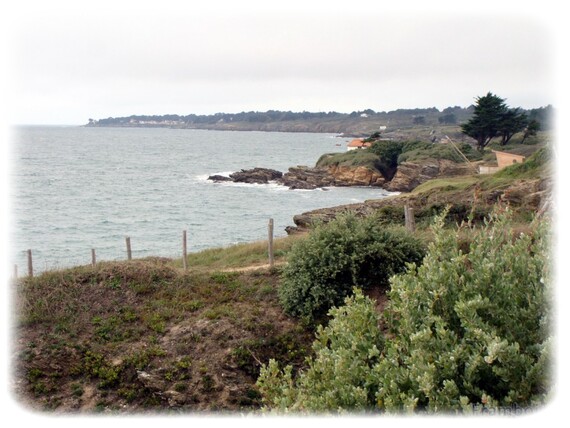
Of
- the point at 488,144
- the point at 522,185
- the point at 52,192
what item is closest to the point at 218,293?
the point at 522,185

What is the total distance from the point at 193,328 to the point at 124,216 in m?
40.8

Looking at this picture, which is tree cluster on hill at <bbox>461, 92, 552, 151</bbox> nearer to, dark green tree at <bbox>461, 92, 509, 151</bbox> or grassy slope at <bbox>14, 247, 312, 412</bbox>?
dark green tree at <bbox>461, 92, 509, 151</bbox>

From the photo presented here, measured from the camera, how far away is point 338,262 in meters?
15.5

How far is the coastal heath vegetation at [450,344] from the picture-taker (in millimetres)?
5230

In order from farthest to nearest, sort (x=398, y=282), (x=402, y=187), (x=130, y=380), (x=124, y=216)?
(x=402, y=187)
(x=124, y=216)
(x=130, y=380)
(x=398, y=282)

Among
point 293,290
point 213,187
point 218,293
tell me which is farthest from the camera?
point 213,187

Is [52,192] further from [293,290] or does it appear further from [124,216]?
[293,290]

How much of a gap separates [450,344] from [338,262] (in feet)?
31.9

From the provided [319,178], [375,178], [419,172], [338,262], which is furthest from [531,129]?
[338,262]

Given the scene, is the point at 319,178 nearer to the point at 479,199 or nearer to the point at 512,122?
the point at 512,122

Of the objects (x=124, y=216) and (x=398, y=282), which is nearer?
(x=398, y=282)

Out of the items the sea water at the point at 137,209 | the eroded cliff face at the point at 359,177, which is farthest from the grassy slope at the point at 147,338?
the eroded cliff face at the point at 359,177

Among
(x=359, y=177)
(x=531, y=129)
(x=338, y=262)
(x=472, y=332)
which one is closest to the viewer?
(x=472, y=332)

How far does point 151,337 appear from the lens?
14625mm
